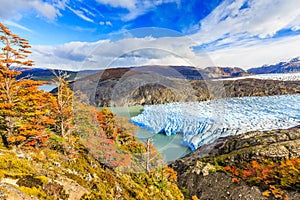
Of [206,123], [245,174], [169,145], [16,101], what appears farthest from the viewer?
[206,123]

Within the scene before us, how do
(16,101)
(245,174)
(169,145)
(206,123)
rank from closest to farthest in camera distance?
1. (16,101)
2. (245,174)
3. (169,145)
4. (206,123)

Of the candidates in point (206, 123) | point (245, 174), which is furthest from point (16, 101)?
point (206, 123)

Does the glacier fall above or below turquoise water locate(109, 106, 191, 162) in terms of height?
above

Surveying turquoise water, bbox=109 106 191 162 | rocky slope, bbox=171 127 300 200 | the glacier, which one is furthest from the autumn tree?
the glacier

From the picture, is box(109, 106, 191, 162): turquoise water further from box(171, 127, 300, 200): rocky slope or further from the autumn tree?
the autumn tree

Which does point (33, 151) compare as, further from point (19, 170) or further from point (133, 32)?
point (133, 32)

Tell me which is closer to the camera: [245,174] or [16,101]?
[16,101]

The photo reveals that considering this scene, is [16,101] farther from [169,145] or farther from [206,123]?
[206,123]

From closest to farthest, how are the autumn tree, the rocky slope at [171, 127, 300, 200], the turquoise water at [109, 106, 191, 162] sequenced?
the autumn tree
the rocky slope at [171, 127, 300, 200]
the turquoise water at [109, 106, 191, 162]
